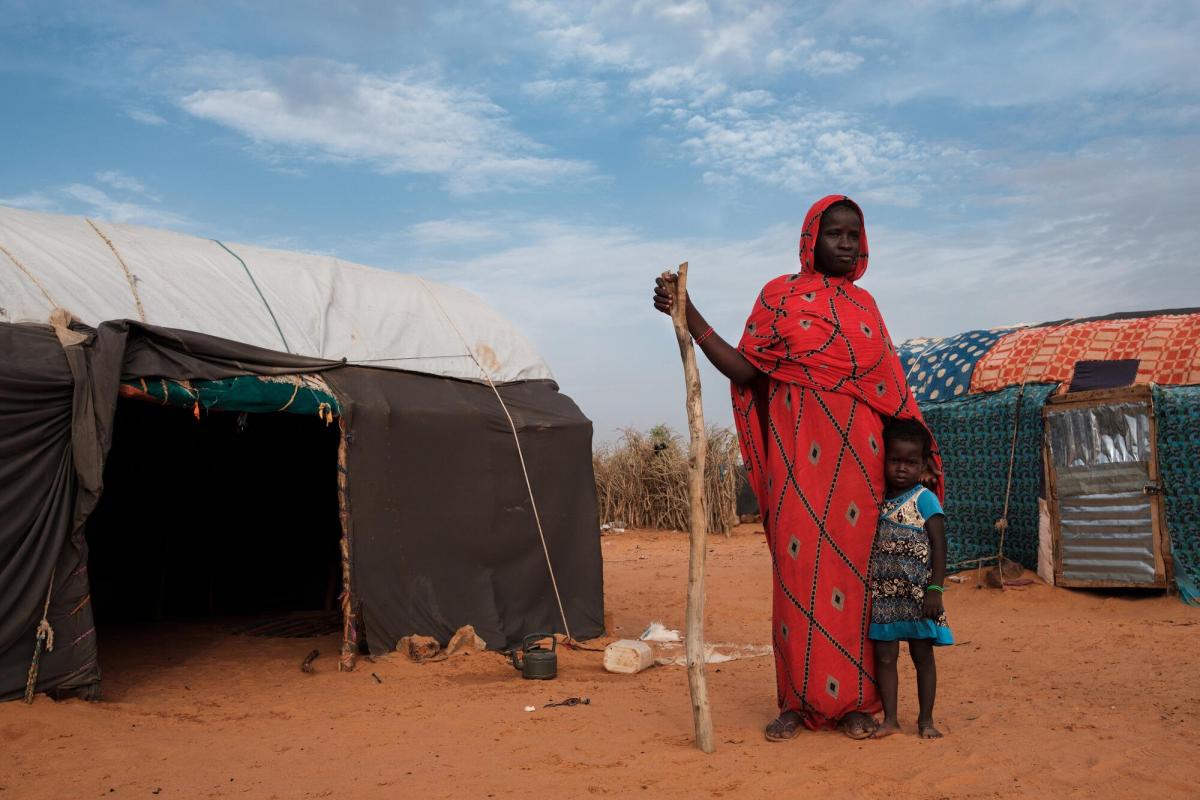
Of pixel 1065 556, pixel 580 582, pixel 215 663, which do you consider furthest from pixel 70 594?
pixel 1065 556

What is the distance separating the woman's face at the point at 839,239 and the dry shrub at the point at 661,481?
12.0m

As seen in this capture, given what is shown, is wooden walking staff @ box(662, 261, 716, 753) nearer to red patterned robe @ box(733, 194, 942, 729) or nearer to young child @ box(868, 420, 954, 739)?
red patterned robe @ box(733, 194, 942, 729)

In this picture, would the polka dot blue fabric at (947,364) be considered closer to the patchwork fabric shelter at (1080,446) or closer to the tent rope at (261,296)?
the patchwork fabric shelter at (1080,446)

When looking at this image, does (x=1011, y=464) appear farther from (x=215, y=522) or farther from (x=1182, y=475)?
(x=215, y=522)

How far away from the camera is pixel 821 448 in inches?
158

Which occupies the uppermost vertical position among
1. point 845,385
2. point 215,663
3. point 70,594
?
point 845,385

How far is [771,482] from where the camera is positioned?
412 cm

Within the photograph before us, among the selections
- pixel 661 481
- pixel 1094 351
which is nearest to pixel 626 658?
pixel 1094 351

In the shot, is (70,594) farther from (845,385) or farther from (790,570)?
(845,385)

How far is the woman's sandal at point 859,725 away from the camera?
3.90m

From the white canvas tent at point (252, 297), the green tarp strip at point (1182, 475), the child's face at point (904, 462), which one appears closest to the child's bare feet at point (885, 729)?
the child's face at point (904, 462)

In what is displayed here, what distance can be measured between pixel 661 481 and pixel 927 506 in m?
13.1

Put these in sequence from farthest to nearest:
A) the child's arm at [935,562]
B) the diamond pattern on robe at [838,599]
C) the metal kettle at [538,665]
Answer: the metal kettle at [538,665]
the diamond pattern on robe at [838,599]
the child's arm at [935,562]

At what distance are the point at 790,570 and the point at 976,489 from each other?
6376 mm
